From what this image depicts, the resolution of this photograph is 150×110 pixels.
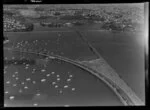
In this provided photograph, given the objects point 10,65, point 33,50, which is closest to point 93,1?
point 33,50

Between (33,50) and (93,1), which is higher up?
(93,1)

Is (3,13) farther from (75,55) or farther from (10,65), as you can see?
(75,55)

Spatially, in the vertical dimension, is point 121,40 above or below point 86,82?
above

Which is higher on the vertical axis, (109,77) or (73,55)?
(73,55)

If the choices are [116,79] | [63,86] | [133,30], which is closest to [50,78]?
[63,86]

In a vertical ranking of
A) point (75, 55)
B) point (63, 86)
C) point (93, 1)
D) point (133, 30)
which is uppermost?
point (93, 1)

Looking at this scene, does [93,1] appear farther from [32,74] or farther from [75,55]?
[32,74]
